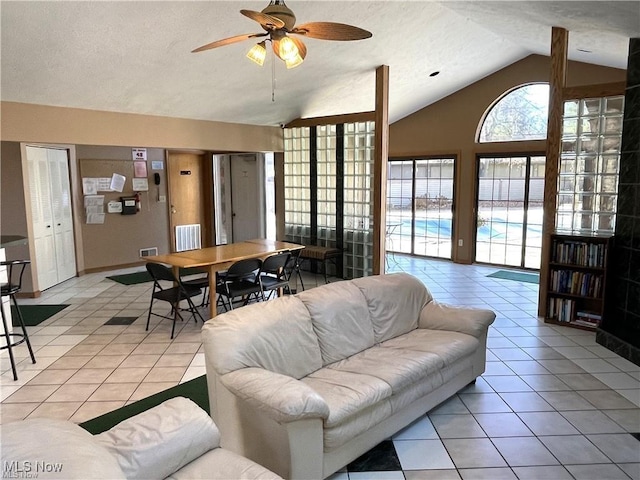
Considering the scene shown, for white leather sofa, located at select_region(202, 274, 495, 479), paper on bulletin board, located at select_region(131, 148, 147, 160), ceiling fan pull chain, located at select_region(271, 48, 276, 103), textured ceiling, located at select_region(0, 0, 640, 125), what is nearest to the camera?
white leather sofa, located at select_region(202, 274, 495, 479)

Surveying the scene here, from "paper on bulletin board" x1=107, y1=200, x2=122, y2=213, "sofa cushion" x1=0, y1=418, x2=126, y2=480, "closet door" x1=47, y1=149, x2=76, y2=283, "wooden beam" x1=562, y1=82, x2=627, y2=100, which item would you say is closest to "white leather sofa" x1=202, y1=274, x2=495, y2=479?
"sofa cushion" x1=0, y1=418, x2=126, y2=480

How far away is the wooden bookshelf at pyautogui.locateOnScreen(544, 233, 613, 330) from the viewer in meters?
4.65

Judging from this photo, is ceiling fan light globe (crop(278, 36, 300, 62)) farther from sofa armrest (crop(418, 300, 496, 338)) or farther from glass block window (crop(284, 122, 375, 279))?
glass block window (crop(284, 122, 375, 279))

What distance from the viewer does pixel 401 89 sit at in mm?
7109

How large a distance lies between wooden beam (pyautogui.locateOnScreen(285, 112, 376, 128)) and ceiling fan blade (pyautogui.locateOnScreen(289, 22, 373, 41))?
3.31 meters

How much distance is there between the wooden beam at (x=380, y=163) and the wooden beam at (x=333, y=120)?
0.27 m

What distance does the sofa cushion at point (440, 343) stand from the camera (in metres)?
2.95

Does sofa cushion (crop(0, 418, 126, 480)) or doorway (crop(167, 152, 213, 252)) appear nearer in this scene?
sofa cushion (crop(0, 418, 126, 480))

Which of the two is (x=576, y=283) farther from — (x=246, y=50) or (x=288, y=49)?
(x=246, y=50)

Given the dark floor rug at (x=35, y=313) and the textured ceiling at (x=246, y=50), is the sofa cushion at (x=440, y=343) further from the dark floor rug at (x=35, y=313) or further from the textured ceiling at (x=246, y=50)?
the dark floor rug at (x=35, y=313)

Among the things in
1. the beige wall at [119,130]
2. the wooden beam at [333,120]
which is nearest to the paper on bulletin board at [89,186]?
the beige wall at [119,130]

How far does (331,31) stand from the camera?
2.92 metres

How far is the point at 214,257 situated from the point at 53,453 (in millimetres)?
3537

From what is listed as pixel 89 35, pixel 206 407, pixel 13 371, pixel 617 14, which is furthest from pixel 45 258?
pixel 617 14
